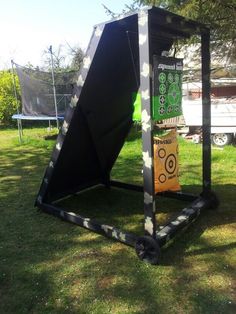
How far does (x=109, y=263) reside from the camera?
342 centimetres

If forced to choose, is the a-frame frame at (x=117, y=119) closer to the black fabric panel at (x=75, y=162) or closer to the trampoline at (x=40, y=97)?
the black fabric panel at (x=75, y=162)

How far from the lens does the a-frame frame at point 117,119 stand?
10.8 feet

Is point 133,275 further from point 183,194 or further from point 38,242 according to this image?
point 183,194

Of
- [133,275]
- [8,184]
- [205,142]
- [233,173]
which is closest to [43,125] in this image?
[8,184]

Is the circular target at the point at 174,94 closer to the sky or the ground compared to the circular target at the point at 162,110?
closer to the sky

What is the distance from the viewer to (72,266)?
134 inches

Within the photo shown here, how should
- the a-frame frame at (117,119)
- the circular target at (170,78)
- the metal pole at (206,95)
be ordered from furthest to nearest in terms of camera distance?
1. the metal pole at (206,95)
2. the circular target at (170,78)
3. the a-frame frame at (117,119)

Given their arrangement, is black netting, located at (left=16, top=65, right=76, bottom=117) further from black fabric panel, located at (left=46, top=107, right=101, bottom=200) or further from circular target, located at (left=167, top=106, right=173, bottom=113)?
circular target, located at (left=167, top=106, right=173, bottom=113)

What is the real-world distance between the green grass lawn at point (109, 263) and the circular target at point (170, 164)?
69 cm

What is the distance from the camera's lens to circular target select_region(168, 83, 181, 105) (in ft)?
12.2

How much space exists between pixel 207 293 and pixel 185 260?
1.77ft

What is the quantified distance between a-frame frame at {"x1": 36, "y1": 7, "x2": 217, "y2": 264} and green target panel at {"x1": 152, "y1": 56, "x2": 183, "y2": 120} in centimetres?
22

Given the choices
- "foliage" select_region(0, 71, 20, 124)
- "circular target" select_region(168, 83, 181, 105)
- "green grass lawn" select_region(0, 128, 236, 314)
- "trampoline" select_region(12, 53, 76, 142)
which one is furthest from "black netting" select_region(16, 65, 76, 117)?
"circular target" select_region(168, 83, 181, 105)

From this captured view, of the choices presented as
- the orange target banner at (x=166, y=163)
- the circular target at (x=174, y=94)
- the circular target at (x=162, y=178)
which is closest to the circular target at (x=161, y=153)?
the orange target banner at (x=166, y=163)
